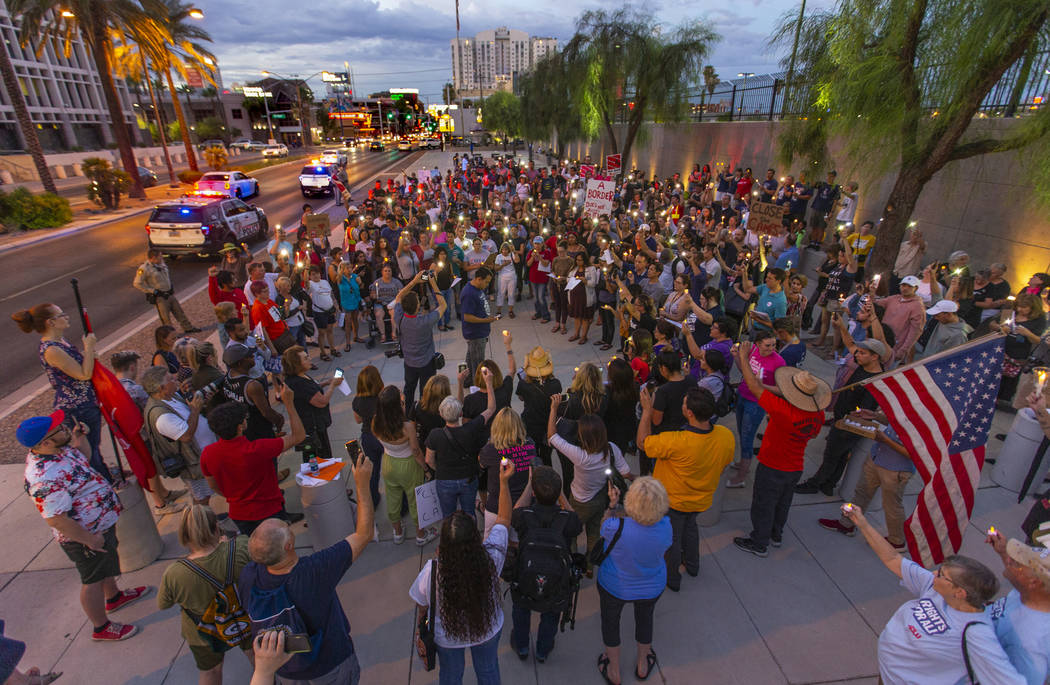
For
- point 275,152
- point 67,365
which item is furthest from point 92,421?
point 275,152

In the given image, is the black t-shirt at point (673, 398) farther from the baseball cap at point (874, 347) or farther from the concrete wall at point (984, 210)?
the concrete wall at point (984, 210)

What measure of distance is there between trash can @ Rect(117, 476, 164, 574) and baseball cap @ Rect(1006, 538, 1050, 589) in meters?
6.41

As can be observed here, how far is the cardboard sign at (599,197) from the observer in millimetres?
12023

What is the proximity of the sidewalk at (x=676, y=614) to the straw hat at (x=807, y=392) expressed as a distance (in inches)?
67.3

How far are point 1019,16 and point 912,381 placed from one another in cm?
726

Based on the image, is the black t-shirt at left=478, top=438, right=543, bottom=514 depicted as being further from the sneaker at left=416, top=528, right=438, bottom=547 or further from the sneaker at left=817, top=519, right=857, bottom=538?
the sneaker at left=817, top=519, right=857, bottom=538

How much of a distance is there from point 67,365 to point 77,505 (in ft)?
6.77

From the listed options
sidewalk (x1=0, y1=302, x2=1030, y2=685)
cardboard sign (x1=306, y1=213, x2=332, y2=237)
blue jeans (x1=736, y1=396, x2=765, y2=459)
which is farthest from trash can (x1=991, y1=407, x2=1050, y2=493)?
cardboard sign (x1=306, y1=213, x2=332, y2=237)

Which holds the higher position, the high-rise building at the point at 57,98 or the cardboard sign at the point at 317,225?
the high-rise building at the point at 57,98

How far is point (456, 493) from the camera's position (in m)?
4.55

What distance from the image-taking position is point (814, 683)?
12.3ft

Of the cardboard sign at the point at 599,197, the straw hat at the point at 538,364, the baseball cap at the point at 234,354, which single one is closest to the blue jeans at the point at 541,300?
the cardboard sign at the point at 599,197

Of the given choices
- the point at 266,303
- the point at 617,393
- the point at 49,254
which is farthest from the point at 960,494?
the point at 49,254

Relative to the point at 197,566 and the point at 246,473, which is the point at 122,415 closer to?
the point at 246,473
